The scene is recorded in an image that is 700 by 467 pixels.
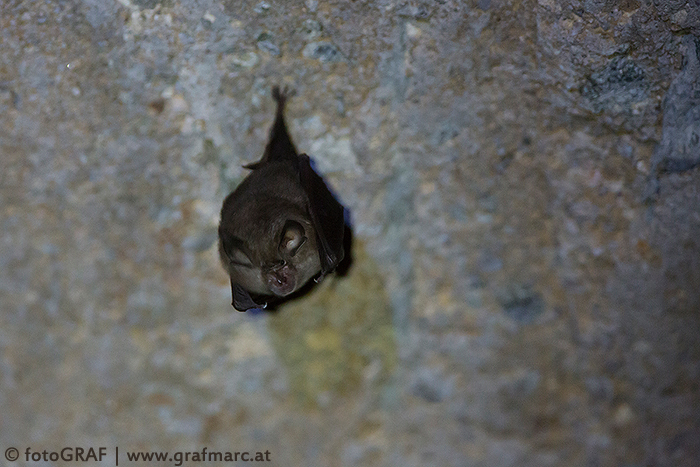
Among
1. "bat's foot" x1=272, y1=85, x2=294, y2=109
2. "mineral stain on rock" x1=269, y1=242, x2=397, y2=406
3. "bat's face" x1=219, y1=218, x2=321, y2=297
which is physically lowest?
"mineral stain on rock" x1=269, y1=242, x2=397, y2=406

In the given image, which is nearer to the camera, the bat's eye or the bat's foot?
the bat's eye

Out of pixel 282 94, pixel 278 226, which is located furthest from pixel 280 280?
pixel 282 94

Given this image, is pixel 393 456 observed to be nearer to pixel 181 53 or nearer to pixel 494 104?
pixel 494 104

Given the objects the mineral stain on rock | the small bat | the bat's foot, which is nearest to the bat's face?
the small bat

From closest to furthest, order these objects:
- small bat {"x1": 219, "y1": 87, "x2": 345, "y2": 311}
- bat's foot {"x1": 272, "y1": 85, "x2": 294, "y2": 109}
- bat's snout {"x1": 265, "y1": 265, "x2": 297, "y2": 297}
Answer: bat's snout {"x1": 265, "y1": 265, "x2": 297, "y2": 297} < small bat {"x1": 219, "y1": 87, "x2": 345, "y2": 311} < bat's foot {"x1": 272, "y1": 85, "x2": 294, "y2": 109}

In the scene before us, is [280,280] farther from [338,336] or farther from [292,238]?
[338,336]

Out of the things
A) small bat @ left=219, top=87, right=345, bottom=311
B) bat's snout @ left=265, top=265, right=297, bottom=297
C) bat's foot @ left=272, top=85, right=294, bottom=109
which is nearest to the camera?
bat's snout @ left=265, top=265, right=297, bottom=297

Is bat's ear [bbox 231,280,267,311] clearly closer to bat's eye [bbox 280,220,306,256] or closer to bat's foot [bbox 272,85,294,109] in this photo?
bat's eye [bbox 280,220,306,256]

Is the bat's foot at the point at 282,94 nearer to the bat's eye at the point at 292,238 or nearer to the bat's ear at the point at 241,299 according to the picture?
the bat's eye at the point at 292,238

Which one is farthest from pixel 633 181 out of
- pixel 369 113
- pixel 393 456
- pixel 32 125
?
pixel 32 125
